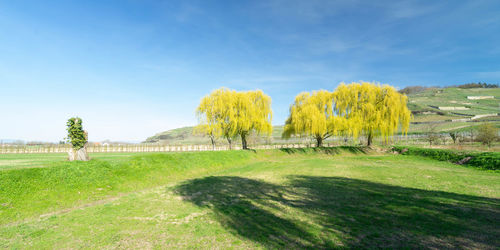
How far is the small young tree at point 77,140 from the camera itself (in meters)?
15.3

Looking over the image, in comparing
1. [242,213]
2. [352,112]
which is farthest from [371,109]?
[242,213]

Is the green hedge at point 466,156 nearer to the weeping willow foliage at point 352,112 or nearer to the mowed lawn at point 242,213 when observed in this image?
the weeping willow foliage at point 352,112

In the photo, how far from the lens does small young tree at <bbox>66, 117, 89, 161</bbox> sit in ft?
50.3

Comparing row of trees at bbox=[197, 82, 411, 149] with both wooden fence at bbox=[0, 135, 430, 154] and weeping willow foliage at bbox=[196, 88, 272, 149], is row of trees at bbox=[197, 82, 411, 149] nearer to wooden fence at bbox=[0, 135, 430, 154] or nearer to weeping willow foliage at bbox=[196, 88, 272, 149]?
weeping willow foliage at bbox=[196, 88, 272, 149]

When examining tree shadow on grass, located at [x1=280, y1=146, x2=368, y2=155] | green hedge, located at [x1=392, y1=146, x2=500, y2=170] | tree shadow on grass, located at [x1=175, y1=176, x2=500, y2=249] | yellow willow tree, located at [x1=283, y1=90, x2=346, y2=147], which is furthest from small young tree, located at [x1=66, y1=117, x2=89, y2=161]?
green hedge, located at [x1=392, y1=146, x2=500, y2=170]

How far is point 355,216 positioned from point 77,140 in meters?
17.3

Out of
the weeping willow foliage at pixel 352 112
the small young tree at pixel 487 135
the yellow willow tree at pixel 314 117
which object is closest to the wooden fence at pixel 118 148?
the yellow willow tree at pixel 314 117

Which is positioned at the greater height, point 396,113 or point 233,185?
point 396,113

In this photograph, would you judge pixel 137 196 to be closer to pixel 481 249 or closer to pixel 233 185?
pixel 233 185

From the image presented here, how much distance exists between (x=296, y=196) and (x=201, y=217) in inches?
163

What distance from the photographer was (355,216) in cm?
659

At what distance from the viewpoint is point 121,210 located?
7883mm

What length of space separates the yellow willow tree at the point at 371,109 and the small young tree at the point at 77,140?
28669mm

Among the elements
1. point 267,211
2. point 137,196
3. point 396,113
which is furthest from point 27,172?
point 396,113
